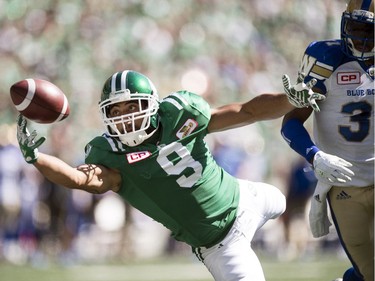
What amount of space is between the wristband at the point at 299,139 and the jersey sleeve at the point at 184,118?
394 mm

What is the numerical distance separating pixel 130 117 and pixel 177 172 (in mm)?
347

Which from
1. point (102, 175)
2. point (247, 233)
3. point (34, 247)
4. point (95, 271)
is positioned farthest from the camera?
point (34, 247)

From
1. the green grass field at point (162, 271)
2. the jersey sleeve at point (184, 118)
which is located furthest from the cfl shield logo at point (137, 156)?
the green grass field at point (162, 271)

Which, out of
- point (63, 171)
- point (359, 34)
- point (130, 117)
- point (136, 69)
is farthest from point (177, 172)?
point (136, 69)

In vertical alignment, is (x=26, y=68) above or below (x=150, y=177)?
below

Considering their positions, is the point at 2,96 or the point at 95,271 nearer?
the point at 95,271

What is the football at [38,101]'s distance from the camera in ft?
12.7

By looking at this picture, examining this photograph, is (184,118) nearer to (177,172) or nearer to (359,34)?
(177,172)

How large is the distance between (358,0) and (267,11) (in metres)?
7.42

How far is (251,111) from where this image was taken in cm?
407

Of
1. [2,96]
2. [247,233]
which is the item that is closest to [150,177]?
[247,233]

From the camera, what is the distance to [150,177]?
3998 millimetres

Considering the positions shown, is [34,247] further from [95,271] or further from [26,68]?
[26,68]

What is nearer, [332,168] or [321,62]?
[332,168]
